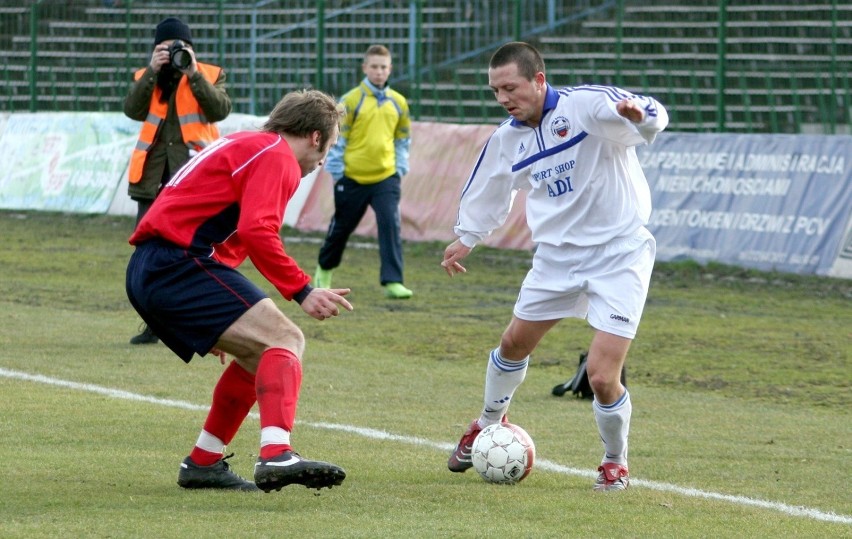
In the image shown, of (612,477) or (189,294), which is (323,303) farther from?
(612,477)

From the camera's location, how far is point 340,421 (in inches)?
313

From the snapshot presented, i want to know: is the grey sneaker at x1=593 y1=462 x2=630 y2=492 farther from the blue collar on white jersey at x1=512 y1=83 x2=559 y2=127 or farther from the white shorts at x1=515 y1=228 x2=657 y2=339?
the blue collar on white jersey at x1=512 y1=83 x2=559 y2=127

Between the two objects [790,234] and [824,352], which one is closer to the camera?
[824,352]

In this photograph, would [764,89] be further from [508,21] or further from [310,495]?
[310,495]

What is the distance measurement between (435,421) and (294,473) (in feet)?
8.55

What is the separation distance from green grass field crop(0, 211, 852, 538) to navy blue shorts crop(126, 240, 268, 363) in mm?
671

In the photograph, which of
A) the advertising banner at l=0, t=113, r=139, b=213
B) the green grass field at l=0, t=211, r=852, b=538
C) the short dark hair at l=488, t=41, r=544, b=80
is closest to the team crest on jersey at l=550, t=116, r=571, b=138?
the short dark hair at l=488, t=41, r=544, b=80

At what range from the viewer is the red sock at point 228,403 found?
20.2 feet

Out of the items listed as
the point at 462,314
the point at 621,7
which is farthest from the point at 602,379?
the point at 621,7

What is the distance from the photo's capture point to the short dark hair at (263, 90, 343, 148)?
598cm

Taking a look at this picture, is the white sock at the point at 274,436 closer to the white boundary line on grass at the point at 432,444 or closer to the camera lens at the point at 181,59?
the white boundary line on grass at the point at 432,444

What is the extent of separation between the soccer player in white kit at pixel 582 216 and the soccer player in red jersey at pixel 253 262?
3.27ft

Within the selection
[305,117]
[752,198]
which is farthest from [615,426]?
[752,198]

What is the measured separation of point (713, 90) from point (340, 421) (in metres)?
11.5
